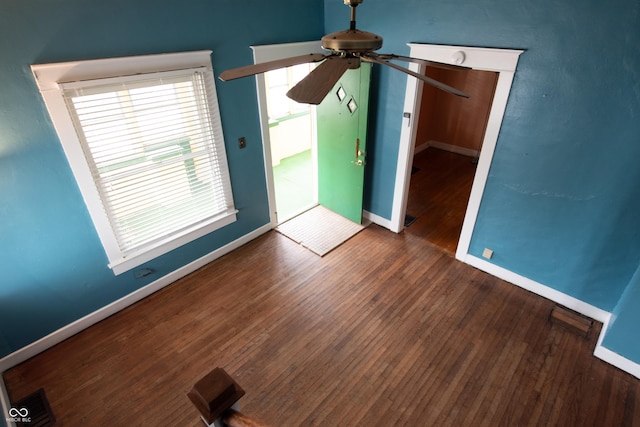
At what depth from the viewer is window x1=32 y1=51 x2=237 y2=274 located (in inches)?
103

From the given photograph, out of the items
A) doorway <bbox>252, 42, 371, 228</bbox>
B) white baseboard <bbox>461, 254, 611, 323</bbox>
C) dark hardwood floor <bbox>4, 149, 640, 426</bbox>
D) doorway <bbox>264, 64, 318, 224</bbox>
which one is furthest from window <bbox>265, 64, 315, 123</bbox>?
white baseboard <bbox>461, 254, 611, 323</bbox>

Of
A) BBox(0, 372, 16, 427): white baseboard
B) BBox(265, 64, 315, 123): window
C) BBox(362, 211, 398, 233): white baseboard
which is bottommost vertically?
BBox(0, 372, 16, 427): white baseboard

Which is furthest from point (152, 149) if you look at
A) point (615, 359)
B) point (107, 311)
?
point (615, 359)

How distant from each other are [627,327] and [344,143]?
123 inches

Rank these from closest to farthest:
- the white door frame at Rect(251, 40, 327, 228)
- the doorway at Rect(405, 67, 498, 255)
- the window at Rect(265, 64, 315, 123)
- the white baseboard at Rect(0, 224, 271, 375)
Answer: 1. the white baseboard at Rect(0, 224, 271, 375)
2. the white door frame at Rect(251, 40, 327, 228)
3. the doorway at Rect(405, 67, 498, 255)
4. the window at Rect(265, 64, 315, 123)

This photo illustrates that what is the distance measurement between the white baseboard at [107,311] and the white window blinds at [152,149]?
1.51 feet

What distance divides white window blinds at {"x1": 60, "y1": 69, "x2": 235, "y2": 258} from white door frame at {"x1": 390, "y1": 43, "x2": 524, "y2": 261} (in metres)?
1.97

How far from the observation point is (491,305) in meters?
3.42

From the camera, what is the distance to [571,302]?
131 inches

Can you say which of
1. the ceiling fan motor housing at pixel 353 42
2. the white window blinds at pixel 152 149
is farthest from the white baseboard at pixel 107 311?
the ceiling fan motor housing at pixel 353 42

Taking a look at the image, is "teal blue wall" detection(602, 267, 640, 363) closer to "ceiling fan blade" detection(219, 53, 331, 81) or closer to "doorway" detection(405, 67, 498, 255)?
"doorway" detection(405, 67, 498, 255)

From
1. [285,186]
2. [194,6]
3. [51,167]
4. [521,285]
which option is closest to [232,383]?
[51,167]

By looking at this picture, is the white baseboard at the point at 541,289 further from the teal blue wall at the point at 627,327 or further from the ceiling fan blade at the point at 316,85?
the ceiling fan blade at the point at 316,85

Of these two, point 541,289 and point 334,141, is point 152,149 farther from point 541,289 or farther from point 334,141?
point 541,289
